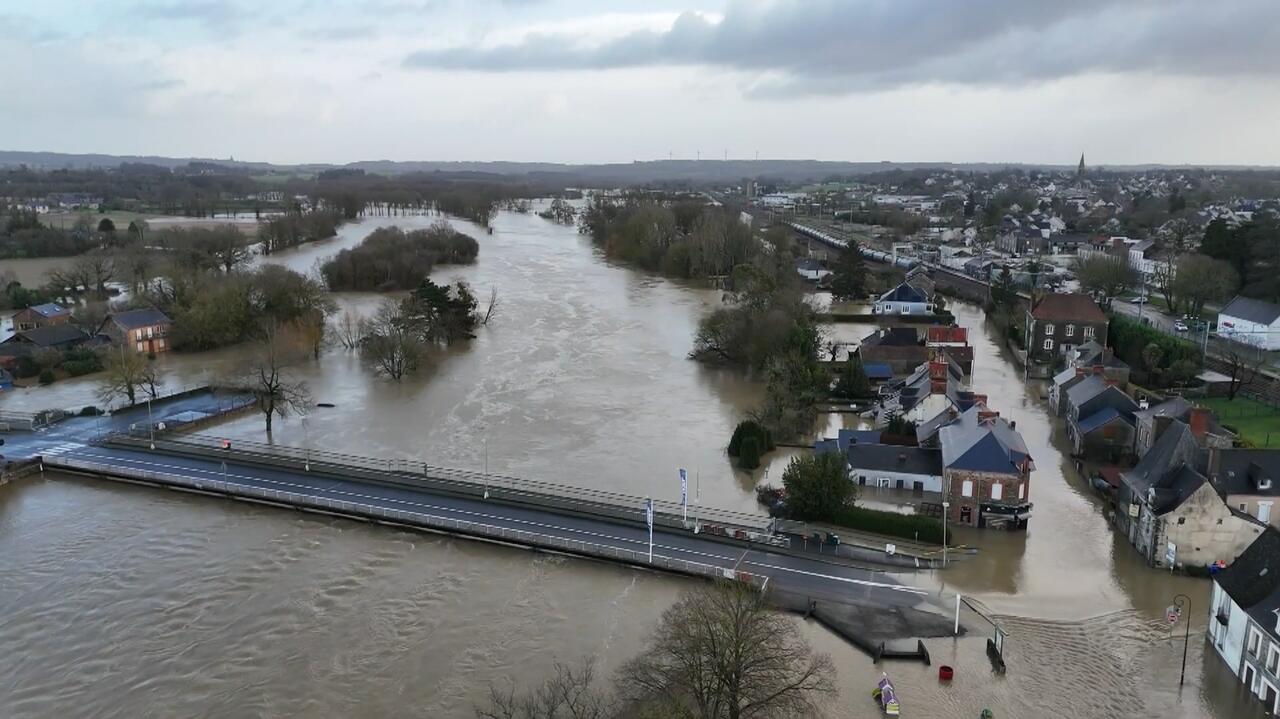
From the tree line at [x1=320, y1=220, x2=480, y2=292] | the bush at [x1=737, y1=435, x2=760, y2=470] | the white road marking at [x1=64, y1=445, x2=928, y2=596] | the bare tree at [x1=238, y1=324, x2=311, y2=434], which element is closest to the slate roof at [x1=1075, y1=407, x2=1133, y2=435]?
the bush at [x1=737, y1=435, x2=760, y2=470]

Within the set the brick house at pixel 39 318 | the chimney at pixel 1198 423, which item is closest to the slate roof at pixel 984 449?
the chimney at pixel 1198 423

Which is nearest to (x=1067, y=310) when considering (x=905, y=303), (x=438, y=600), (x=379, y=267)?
(x=905, y=303)

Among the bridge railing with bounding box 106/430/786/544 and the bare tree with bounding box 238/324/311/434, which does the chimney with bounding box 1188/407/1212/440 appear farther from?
the bare tree with bounding box 238/324/311/434

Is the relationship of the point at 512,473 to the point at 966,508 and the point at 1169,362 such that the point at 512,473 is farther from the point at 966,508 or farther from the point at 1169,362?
the point at 1169,362

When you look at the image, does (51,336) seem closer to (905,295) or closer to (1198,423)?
(1198,423)

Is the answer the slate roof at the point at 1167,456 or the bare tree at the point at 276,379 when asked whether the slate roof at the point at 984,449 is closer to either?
the slate roof at the point at 1167,456
